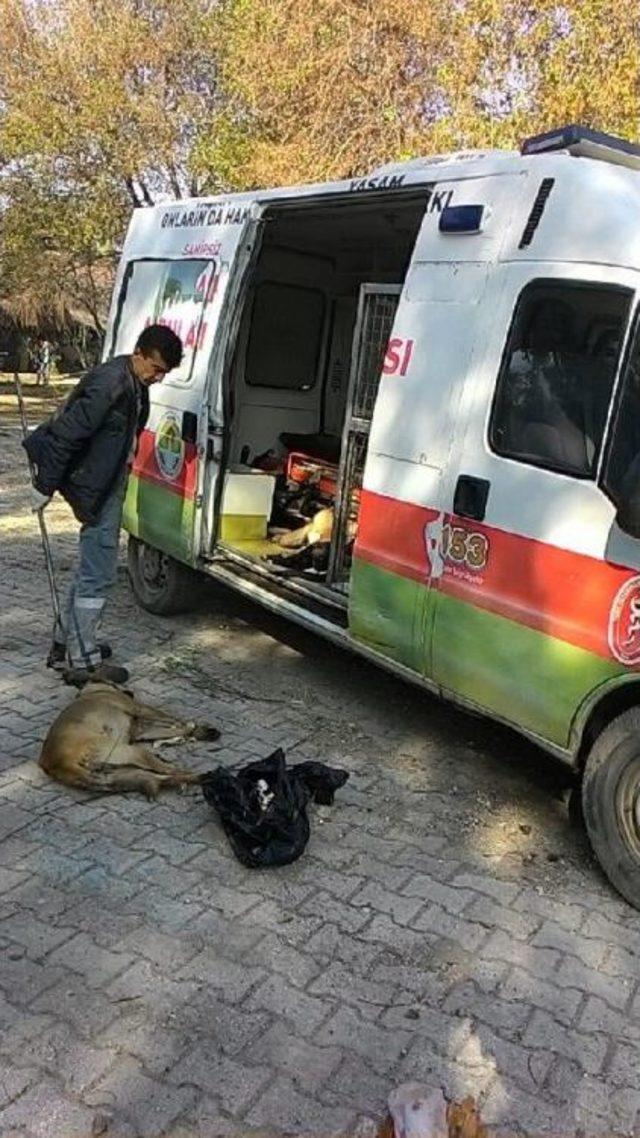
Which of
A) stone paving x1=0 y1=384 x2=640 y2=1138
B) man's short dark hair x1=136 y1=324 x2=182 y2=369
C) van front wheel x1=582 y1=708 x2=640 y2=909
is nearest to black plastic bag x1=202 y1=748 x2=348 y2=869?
stone paving x1=0 y1=384 x2=640 y2=1138

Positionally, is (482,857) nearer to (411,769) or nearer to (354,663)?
(411,769)

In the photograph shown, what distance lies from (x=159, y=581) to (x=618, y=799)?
152 inches

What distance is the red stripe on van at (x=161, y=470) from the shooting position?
5.76 m

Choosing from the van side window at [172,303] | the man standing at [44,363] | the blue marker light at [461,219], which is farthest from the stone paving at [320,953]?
the man standing at [44,363]

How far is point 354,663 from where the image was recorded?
6.00m

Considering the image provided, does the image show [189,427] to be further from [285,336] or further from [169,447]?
[285,336]

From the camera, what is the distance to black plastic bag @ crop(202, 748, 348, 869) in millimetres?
3584

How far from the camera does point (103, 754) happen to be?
13.3 ft

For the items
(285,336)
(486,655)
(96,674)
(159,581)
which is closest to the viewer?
(486,655)

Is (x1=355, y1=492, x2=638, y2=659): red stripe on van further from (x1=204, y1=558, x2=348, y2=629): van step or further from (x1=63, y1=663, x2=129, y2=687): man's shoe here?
(x1=63, y1=663, x2=129, y2=687): man's shoe

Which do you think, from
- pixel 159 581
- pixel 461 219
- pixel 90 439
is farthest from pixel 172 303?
pixel 461 219

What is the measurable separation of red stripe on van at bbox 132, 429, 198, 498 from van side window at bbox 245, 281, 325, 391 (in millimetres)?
1043

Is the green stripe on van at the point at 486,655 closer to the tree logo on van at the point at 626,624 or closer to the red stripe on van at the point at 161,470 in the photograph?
the tree logo on van at the point at 626,624

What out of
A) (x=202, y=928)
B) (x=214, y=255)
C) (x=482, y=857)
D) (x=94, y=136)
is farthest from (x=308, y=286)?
(x=94, y=136)
